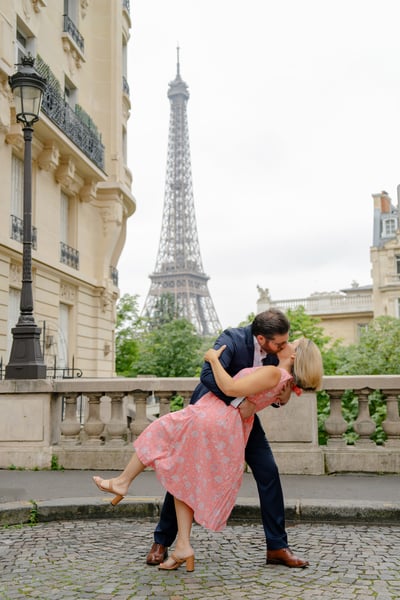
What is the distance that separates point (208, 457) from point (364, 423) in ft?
11.8

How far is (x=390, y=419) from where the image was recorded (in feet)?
22.9

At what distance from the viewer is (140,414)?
24.5 ft

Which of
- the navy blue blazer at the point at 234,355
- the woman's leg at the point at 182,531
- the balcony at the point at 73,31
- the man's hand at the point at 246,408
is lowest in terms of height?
the woman's leg at the point at 182,531

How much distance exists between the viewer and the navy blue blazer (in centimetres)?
389

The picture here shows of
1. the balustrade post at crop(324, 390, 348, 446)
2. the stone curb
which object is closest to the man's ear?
the stone curb

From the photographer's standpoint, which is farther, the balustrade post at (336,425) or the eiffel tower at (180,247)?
the eiffel tower at (180,247)

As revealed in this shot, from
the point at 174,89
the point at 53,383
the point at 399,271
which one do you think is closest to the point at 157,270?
the point at 174,89

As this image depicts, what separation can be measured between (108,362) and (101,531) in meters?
16.3

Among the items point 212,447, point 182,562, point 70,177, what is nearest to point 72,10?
point 70,177

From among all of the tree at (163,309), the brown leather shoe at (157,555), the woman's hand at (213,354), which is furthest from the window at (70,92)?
the tree at (163,309)

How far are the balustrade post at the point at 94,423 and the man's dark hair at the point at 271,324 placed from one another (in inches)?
159

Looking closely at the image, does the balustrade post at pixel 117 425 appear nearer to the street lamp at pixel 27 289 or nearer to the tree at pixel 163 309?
the street lamp at pixel 27 289

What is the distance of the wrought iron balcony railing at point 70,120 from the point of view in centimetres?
1617

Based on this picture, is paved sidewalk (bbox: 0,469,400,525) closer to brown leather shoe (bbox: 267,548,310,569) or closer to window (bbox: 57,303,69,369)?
brown leather shoe (bbox: 267,548,310,569)
